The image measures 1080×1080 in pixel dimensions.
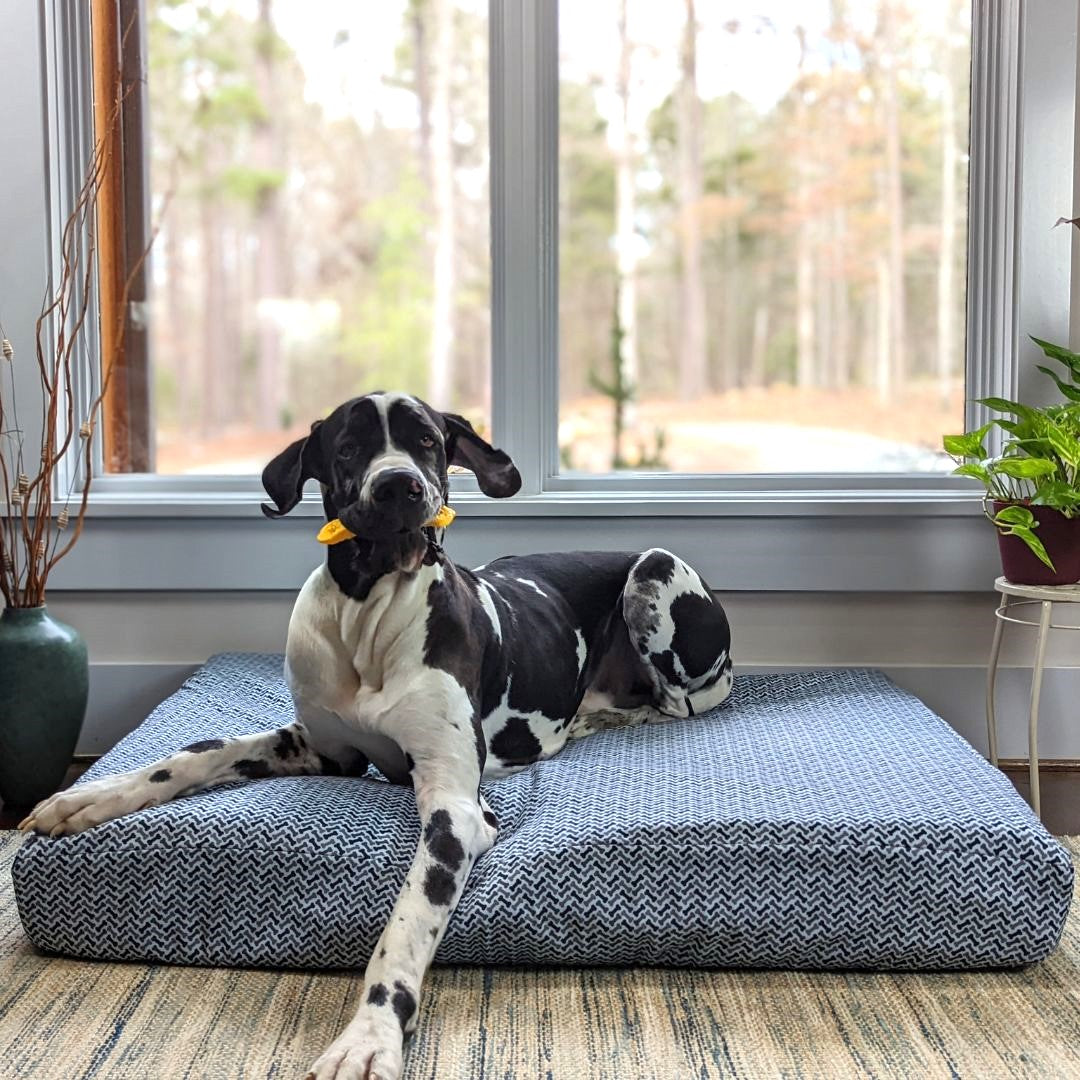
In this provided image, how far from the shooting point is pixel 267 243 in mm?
2988

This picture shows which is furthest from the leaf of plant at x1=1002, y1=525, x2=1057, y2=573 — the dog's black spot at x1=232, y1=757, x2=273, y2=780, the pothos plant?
the dog's black spot at x1=232, y1=757, x2=273, y2=780

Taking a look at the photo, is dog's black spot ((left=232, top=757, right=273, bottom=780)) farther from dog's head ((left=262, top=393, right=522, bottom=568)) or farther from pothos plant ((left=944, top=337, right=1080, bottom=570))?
pothos plant ((left=944, top=337, right=1080, bottom=570))

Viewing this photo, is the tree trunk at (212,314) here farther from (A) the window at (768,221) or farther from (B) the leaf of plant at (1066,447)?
(B) the leaf of plant at (1066,447)

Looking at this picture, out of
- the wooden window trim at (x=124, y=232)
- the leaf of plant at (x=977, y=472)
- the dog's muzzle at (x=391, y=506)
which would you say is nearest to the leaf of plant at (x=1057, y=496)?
the leaf of plant at (x=977, y=472)

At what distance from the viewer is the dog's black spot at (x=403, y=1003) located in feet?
5.02

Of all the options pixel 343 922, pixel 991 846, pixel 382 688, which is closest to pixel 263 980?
pixel 343 922

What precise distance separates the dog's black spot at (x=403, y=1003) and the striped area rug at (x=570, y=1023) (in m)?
0.05

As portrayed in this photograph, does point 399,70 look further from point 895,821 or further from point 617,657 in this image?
point 895,821

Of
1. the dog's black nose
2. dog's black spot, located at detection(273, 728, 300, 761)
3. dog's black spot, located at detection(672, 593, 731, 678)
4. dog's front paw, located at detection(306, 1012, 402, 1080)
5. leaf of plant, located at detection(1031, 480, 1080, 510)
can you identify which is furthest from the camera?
dog's black spot, located at detection(672, 593, 731, 678)

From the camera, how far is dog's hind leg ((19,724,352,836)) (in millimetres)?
1848

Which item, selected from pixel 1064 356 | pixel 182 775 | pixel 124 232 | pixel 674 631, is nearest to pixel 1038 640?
pixel 1064 356

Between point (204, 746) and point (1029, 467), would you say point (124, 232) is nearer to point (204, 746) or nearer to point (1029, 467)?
point (204, 746)

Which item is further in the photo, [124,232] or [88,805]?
[124,232]

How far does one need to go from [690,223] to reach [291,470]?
139 centimetres
